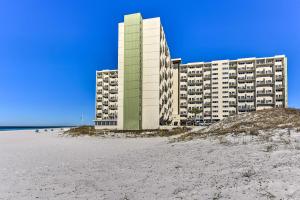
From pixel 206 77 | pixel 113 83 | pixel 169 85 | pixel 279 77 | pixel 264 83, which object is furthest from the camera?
pixel 113 83

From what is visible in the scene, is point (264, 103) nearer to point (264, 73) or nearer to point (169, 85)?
point (264, 73)

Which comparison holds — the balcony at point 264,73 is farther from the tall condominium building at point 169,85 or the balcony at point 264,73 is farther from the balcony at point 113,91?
the balcony at point 113,91

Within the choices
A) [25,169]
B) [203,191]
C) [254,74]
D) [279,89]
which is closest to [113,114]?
[254,74]

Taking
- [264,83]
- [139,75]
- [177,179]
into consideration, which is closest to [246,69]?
[264,83]

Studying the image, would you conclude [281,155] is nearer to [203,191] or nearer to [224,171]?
[224,171]

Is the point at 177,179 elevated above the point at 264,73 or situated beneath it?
situated beneath

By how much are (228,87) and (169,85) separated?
94.9 feet

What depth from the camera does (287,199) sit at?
6.71 meters

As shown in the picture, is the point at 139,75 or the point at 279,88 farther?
the point at 279,88

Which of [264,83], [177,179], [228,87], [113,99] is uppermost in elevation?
[264,83]

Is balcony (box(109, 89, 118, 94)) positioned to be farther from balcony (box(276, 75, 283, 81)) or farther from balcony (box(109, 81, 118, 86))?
balcony (box(276, 75, 283, 81))

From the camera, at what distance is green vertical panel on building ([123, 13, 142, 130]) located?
6919cm

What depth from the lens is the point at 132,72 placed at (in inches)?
2805

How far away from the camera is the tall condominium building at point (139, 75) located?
69.3 meters
